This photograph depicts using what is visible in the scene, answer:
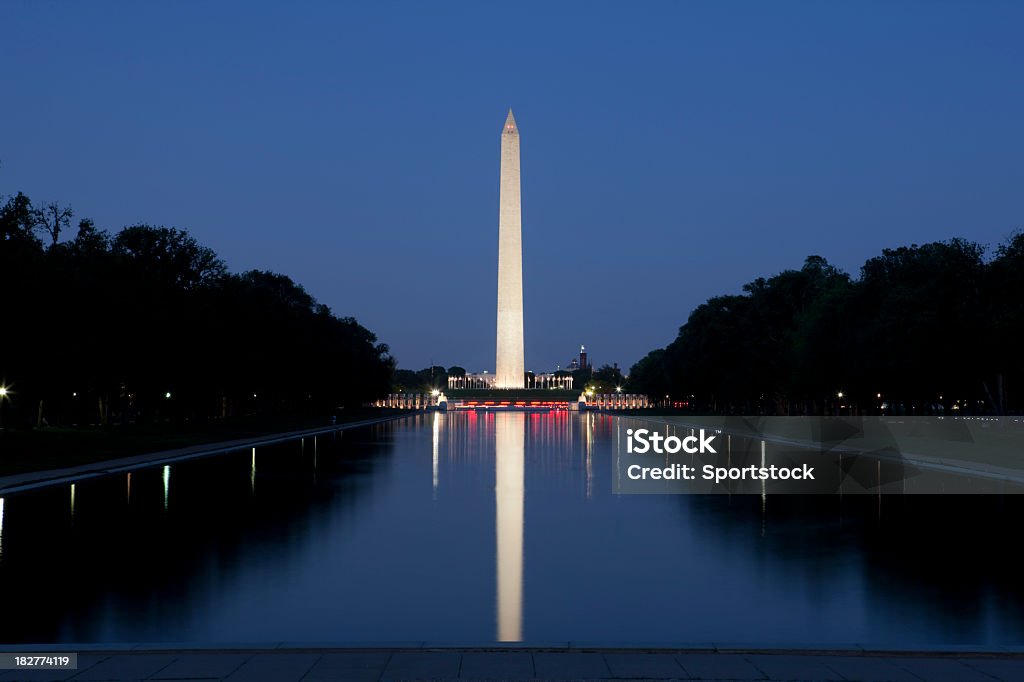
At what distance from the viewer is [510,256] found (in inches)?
5896

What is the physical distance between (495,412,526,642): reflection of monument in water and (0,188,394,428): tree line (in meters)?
23.1

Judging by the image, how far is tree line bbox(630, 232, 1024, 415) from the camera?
57719 mm

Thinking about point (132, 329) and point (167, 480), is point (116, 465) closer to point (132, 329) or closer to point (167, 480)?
point (167, 480)

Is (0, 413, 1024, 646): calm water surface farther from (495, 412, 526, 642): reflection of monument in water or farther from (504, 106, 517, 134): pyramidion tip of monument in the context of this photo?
(504, 106, 517, 134): pyramidion tip of monument

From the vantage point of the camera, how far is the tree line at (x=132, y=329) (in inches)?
1957

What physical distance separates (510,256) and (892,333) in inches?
3650

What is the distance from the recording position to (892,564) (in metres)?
16.7

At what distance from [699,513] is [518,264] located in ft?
419

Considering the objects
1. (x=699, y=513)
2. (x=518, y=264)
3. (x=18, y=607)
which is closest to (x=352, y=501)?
(x=699, y=513)

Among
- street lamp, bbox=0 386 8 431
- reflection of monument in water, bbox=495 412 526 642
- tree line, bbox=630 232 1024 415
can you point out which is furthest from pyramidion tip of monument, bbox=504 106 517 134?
reflection of monument in water, bbox=495 412 526 642

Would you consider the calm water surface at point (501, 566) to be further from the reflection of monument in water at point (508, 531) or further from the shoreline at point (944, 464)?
the shoreline at point (944, 464)

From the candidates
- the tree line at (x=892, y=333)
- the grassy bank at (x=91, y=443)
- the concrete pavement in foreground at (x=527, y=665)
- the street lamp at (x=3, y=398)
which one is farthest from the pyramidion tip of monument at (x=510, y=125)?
the concrete pavement in foreground at (x=527, y=665)

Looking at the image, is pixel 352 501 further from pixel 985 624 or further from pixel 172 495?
pixel 985 624

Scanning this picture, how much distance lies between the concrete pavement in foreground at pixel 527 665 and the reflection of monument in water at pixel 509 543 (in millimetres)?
1552
